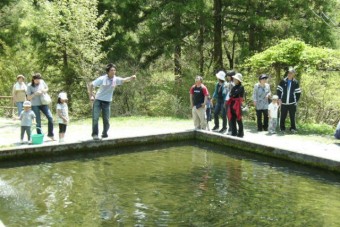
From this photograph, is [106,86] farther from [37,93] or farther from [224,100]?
[224,100]

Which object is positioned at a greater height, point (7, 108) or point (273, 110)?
point (273, 110)

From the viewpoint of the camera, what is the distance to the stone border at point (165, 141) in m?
9.55

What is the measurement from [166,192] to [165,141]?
14.7 ft

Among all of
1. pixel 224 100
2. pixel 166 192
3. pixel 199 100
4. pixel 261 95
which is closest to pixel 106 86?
pixel 199 100

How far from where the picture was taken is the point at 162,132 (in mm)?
12320

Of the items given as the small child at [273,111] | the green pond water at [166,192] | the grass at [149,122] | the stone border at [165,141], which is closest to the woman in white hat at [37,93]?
the stone border at [165,141]

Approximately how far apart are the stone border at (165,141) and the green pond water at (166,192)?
0.21 meters

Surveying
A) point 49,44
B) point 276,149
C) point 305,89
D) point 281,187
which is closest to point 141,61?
point 49,44

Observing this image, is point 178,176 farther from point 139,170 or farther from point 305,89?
point 305,89

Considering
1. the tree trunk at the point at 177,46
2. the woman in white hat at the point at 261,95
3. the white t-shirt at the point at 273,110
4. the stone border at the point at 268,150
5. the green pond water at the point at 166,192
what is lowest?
the green pond water at the point at 166,192

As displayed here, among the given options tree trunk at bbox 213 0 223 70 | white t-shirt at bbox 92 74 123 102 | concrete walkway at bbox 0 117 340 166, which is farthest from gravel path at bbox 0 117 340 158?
tree trunk at bbox 213 0 223 70

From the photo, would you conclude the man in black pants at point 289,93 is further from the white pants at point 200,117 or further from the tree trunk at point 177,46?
the tree trunk at point 177,46

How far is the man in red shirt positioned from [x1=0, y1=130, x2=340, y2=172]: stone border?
0.41 m

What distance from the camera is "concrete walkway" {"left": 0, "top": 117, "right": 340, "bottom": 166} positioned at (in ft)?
34.0
